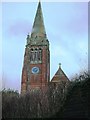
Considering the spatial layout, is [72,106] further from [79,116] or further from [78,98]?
[79,116]

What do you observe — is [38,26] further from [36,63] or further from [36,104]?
[36,104]

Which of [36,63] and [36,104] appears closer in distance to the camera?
[36,104]

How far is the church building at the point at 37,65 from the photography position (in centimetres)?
6806

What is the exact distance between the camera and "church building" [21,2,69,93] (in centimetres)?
6806

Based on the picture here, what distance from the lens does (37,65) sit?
69.6 m

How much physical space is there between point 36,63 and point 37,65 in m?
0.62

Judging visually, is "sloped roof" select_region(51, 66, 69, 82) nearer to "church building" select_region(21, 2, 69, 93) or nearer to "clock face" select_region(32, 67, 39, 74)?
"church building" select_region(21, 2, 69, 93)

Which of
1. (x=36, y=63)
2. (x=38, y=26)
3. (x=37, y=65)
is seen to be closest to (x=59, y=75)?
(x=37, y=65)

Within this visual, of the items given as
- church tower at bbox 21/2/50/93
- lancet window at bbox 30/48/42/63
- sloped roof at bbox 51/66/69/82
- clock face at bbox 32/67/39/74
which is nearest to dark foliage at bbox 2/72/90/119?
church tower at bbox 21/2/50/93

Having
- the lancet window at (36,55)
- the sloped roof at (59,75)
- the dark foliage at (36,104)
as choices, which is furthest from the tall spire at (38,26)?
the dark foliage at (36,104)

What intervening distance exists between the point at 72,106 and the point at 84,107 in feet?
4.58

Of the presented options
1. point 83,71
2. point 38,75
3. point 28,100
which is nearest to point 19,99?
point 28,100

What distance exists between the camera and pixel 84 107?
14258mm

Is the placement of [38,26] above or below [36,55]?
above
